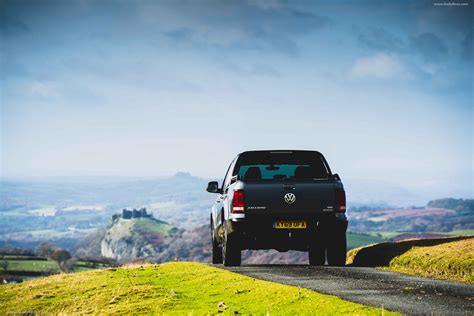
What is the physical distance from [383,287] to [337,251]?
490cm

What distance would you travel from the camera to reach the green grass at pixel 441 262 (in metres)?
15.7

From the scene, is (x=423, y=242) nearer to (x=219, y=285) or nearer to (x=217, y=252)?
(x=217, y=252)

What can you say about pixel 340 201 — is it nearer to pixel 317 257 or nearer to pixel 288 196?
pixel 288 196

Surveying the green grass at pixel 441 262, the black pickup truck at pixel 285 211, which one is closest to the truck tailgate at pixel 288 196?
the black pickup truck at pixel 285 211

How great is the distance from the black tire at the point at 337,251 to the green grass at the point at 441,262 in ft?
4.31

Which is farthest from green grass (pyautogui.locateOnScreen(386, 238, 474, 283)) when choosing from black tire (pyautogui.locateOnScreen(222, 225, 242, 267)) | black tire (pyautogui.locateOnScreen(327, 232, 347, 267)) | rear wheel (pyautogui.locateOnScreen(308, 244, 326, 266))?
black tire (pyautogui.locateOnScreen(222, 225, 242, 267))

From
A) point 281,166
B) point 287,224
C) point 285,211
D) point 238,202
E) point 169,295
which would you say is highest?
point 281,166

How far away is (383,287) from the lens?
1383 centimetres

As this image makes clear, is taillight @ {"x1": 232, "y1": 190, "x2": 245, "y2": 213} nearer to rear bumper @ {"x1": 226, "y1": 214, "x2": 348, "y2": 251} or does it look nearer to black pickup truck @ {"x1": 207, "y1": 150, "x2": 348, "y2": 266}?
black pickup truck @ {"x1": 207, "y1": 150, "x2": 348, "y2": 266}

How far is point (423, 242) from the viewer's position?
20.7m

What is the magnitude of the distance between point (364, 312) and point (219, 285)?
578 centimetres

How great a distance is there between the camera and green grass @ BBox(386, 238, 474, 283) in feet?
51.5

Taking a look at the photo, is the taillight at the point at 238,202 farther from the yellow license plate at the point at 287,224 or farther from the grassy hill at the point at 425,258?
the grassy hill at the point at 425,258

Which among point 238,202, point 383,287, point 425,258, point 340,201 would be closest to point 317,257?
point 340,201
